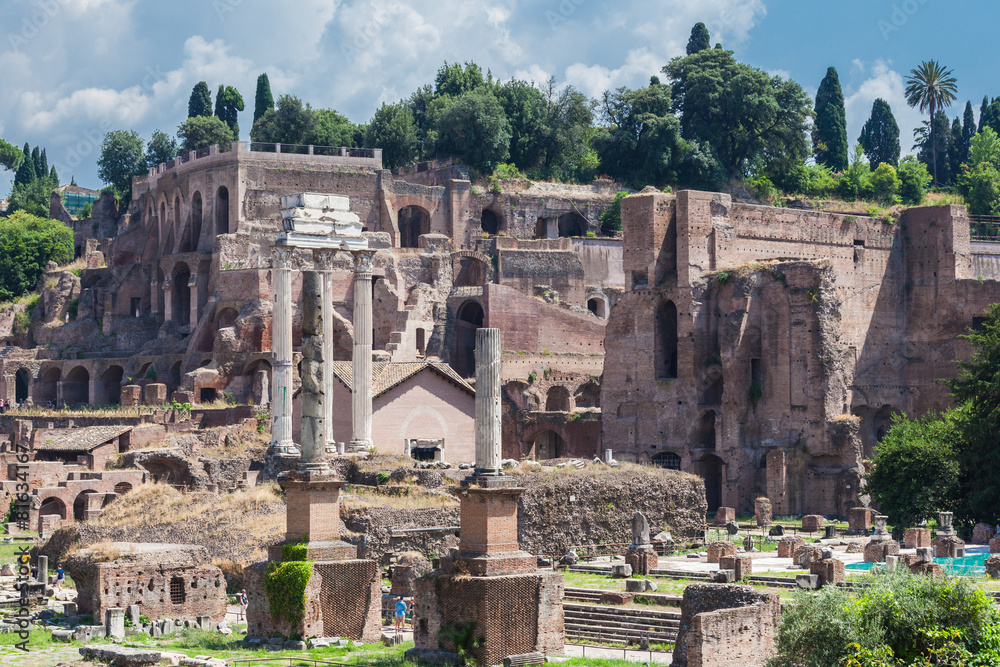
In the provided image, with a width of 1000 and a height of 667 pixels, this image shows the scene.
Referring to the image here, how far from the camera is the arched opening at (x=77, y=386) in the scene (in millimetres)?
66938

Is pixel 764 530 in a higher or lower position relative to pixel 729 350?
lower

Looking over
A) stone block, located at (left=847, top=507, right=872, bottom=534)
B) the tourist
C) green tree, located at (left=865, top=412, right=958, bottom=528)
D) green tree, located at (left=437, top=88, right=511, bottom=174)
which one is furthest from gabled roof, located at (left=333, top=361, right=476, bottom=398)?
green tree, located at (left=437, top=88, right=511, bottom=174)

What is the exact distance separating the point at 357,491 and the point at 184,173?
127 feet

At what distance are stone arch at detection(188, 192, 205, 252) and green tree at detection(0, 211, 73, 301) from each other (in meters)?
12.1

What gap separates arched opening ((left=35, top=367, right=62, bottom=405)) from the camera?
221ft

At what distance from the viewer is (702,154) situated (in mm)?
74500

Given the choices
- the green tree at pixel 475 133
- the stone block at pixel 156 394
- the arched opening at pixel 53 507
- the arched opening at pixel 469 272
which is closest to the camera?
the arched opening at pixel 53 507

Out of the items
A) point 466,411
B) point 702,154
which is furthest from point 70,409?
point 702,154

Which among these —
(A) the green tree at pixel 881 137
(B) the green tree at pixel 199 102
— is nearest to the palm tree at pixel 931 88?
(A) the green tree at pixel 881 137

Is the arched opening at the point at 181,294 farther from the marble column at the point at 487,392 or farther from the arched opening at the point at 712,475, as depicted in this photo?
the marble column at the point at 487,392

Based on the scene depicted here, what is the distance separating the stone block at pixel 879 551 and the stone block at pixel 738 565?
13.3 feet

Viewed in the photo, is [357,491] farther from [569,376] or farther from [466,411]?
[569,376]

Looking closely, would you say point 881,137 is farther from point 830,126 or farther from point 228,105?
point 228,105

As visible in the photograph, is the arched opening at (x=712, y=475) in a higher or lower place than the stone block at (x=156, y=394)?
lower
